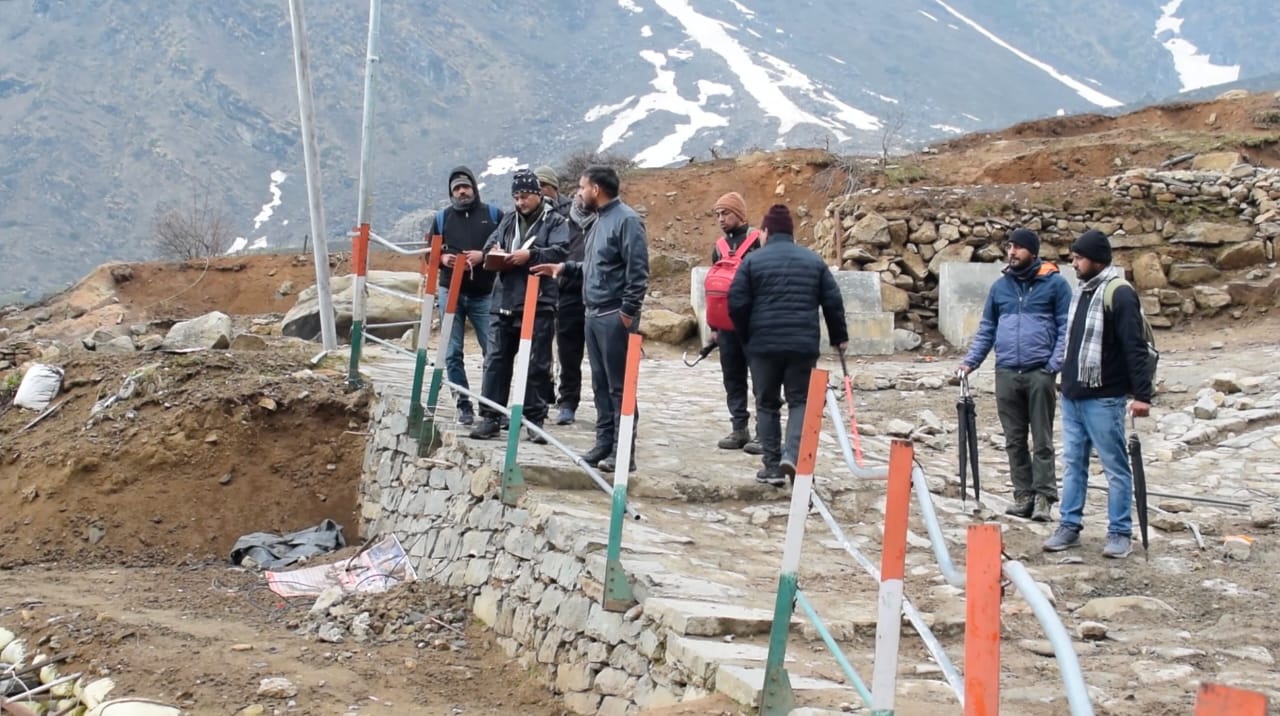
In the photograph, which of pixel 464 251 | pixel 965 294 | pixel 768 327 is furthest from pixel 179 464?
pixel 965 294

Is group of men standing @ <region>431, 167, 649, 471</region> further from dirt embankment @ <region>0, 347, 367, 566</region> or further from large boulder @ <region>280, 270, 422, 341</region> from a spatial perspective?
large boulder @ <region>280, 270, 422, 341</region>

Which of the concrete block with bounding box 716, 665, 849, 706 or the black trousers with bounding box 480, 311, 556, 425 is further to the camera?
the black trousers with bounding box 480, 311, 556, 425

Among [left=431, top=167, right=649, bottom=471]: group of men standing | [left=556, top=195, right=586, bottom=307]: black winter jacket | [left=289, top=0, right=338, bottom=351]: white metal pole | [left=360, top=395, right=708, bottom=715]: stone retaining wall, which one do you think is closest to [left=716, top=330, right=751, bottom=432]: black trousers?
[left=431, top=167, right=649, bottom=471]: group of men standing

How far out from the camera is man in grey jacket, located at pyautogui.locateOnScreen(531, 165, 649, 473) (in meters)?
6.56

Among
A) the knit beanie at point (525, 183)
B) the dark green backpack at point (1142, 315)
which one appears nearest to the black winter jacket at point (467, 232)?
the knit beanie at point (525, 183)

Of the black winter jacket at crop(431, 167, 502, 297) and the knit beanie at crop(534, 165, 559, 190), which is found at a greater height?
the knit beanie at crop(534, 165, 559, 190)

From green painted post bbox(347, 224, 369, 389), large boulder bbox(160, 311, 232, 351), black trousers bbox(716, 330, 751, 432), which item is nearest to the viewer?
black trousers bbox(716, 330, 751, 432)

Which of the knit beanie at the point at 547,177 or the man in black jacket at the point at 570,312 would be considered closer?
the man in black jacket at the point at 570,312

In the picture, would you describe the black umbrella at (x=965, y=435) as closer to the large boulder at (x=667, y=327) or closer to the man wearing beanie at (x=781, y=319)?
the man wearing beanie at (x=781, y=319)

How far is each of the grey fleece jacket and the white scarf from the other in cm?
247

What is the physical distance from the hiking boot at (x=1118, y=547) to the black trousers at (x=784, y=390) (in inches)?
69.5

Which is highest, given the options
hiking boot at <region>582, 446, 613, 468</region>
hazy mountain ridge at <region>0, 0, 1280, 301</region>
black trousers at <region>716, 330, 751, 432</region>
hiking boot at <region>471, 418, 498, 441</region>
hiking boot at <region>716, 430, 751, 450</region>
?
hazy mountain ridge at <region>0, 0, 1280, 301</region>

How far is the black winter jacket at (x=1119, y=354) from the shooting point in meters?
6.02

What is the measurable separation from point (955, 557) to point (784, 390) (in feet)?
4.43
